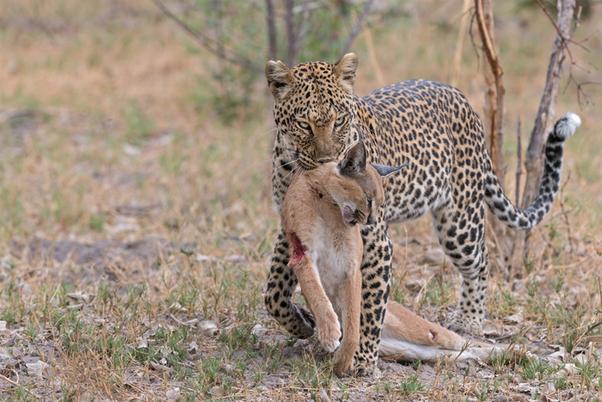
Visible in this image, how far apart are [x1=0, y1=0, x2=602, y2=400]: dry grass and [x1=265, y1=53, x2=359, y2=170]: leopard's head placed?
1.00 meters

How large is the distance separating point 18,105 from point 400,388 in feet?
31.3

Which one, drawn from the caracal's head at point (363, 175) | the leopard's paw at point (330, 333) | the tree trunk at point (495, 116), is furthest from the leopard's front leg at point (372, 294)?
the tree trunk at point (495, 116)

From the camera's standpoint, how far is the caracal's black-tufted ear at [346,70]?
6.13 metres

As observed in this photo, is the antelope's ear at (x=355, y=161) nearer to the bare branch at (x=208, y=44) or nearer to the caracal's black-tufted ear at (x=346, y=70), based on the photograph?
the caracal's black-tufted ear at (x=346, y=70)

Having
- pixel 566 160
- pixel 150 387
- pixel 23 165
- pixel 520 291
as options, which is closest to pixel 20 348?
pixel 150 387

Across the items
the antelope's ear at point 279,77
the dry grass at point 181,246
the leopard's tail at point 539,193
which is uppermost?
the antelope's ear at point 279,77

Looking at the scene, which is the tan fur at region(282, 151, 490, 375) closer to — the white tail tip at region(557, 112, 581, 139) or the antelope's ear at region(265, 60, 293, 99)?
the antelope's ear at region(265, 60, 293, 99)

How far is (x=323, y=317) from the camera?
18.4 ft

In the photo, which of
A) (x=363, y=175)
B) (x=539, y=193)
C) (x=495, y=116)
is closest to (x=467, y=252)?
(x=539, y=193)

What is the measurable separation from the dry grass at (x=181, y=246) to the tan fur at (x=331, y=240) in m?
0.32

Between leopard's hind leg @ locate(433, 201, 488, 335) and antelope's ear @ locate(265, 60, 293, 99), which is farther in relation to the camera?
leopard's hind leg @ locate(433, 201, 488, 335)

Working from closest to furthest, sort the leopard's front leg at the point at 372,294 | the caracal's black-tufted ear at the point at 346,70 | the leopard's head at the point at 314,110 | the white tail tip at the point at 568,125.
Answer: the leopard's head at the point at 314,110, the leopard's front leg at the point at 372,294, the caracal's black-tufted ear at the point at 346,70, the white tail tip at the point at 568,125

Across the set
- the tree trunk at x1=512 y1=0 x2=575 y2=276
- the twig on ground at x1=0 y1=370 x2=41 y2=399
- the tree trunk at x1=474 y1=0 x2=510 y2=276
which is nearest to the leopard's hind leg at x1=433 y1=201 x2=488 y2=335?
the tree trunk at x1=474 y1=0 x2=510 y2=276

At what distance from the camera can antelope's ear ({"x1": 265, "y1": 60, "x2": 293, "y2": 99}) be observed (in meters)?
6.05
